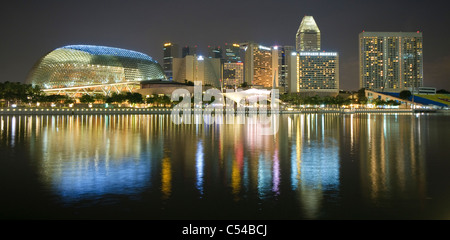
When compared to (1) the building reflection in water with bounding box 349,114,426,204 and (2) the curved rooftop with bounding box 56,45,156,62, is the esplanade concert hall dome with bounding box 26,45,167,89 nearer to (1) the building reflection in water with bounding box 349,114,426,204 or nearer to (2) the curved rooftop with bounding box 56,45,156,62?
(2) the curved rooftop with bounding box 56,45,156,62

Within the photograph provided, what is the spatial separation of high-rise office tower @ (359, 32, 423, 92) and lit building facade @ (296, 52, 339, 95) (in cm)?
2401

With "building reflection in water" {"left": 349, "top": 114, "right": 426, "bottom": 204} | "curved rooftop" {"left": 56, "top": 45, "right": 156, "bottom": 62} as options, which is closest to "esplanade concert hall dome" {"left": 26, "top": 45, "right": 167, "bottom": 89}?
"curved rooftop" {"left": 56, "top": 45, "right": 156, "bottom": 62}

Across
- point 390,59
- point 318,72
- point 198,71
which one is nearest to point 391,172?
point 198,71

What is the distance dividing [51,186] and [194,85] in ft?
321

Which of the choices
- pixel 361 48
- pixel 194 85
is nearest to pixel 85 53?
pixel 194 85

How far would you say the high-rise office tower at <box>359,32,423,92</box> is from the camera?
16975 centimetres

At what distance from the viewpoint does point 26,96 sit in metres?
65.6

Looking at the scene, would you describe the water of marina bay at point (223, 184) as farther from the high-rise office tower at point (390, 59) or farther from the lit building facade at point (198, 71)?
the high-rise office tower at point (390, 59)

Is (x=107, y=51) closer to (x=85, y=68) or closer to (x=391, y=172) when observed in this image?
(x=85, y=68)

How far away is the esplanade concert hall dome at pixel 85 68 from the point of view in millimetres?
91375

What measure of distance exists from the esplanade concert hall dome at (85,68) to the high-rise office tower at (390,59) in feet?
357

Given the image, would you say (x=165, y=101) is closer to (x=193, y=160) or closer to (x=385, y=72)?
(x=193, y=160)

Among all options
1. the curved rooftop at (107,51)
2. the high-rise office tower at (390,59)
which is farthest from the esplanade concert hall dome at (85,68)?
the high-rise office tower at (390,59)

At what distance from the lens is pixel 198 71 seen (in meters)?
152
